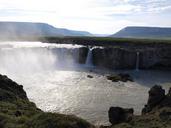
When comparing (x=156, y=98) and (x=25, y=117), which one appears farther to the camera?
(x=156, y=98)

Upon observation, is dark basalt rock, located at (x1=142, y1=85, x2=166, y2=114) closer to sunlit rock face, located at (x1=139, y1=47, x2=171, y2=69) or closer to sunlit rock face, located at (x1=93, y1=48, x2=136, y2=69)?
sunlit rock face, located at (x1=93, y1=48, x2=136, y2=69)

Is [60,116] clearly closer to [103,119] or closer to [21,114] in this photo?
[21,114]

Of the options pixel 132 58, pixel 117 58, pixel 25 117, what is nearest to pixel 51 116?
pixel 25 117

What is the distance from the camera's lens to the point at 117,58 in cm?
6034

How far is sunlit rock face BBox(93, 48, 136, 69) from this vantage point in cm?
6012

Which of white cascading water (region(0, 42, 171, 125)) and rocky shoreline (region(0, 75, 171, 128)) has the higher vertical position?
rocky shoreline (region(0, 75, 171, 128))

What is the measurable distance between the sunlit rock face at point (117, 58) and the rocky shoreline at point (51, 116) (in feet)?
113

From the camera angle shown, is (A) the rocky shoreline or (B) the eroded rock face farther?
(B) the eroded rock face

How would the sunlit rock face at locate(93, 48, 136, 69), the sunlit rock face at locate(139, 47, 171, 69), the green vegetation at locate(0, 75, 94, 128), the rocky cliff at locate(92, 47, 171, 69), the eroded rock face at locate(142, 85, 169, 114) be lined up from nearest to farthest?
the green vegetation at locate(0, 75, 94, 128) < the eroded rock face at locate(142, 85, 169, 114) < the sunlit rock face at locate(93, 48, 136, 69) < the rocky cliff at locate(92, 47, 171, 69) < the sunlit rock face at locate(139, 47, 171, 69)

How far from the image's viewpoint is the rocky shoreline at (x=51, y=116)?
15.9 m

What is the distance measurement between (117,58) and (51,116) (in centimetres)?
4490

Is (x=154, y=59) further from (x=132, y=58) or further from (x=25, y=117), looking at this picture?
(x=25, y=117)

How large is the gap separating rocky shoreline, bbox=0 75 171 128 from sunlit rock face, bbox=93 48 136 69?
34.4 meters

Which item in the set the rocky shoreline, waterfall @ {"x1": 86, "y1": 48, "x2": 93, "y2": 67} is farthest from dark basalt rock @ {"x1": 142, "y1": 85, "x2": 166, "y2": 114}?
waterfall @ {"x1": 86, "y1": 48, "x2": 93, "y2": 67}
